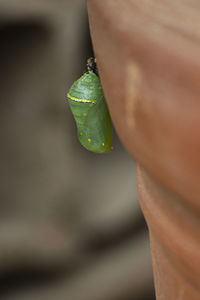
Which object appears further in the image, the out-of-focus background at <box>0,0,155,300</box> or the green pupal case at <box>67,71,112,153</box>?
the out-of-focus background at <box>0,0,155,300</box>

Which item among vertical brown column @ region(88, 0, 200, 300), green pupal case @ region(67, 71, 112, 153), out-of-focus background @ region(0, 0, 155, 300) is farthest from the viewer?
out-of-focus background @ region(0, 0, 155, 300)

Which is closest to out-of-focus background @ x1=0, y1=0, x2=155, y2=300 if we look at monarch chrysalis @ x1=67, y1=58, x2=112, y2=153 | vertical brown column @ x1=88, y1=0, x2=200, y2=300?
monarch chrysalis @ x1=67, y1=58, x2=112, y2=153

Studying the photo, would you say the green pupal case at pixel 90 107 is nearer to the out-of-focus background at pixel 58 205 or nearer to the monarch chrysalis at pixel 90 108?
the monarch chrysalis at pixel 90 108

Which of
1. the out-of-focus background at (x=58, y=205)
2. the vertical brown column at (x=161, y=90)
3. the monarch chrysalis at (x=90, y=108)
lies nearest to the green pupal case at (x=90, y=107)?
the monarch chrysalis at (x=90, y=108)

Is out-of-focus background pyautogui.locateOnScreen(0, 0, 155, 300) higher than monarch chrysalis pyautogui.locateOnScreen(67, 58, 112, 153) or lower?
lower

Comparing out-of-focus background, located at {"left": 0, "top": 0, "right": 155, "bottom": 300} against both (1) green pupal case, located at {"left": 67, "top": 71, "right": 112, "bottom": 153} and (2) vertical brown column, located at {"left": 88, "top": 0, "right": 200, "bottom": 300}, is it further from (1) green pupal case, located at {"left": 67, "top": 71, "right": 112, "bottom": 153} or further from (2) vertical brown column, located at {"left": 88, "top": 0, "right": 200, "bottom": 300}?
(2) vertical brown column, located at {"left": 88, "top": 0, "right": 200, "bottom": 300}

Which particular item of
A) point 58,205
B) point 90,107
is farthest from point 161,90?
point 58,205

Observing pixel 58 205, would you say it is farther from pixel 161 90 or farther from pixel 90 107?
pixel 161 90
